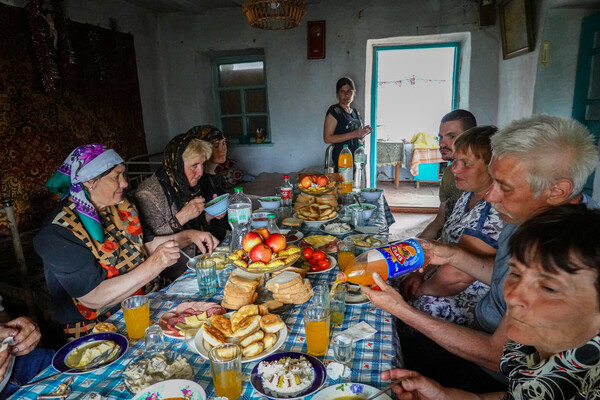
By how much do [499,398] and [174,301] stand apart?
4.31 feet

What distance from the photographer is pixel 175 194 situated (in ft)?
8.97

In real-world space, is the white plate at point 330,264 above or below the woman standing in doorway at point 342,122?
below

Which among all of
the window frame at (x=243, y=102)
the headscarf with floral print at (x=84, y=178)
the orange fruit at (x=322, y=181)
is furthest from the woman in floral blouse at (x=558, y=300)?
the window frame at (x=243, y=102)

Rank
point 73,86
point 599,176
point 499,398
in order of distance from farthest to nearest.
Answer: point 73,86 → point 599,176 → point 499,398

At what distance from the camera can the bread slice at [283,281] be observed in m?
1.51

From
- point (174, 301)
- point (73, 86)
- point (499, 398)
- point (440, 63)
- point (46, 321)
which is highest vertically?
point (440, 63)

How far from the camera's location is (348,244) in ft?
6.32

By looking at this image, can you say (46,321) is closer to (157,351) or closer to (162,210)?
(162,210)

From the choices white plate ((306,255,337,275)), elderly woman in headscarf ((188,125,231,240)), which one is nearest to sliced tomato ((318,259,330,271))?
white plate ((306,255,337,275))

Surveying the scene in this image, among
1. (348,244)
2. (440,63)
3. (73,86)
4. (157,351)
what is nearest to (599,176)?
(348,244)

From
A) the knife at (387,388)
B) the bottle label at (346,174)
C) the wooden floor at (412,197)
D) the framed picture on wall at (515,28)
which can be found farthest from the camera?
the wooden floor at (412,197)

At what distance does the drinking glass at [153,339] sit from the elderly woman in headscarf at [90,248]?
557mm

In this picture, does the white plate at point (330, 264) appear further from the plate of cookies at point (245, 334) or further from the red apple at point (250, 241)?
the plate of cookies at point (245, 334)

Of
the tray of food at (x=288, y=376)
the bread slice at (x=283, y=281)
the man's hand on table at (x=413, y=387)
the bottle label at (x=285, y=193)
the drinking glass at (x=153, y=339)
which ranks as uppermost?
the bottle label at (x=285, y=193)
